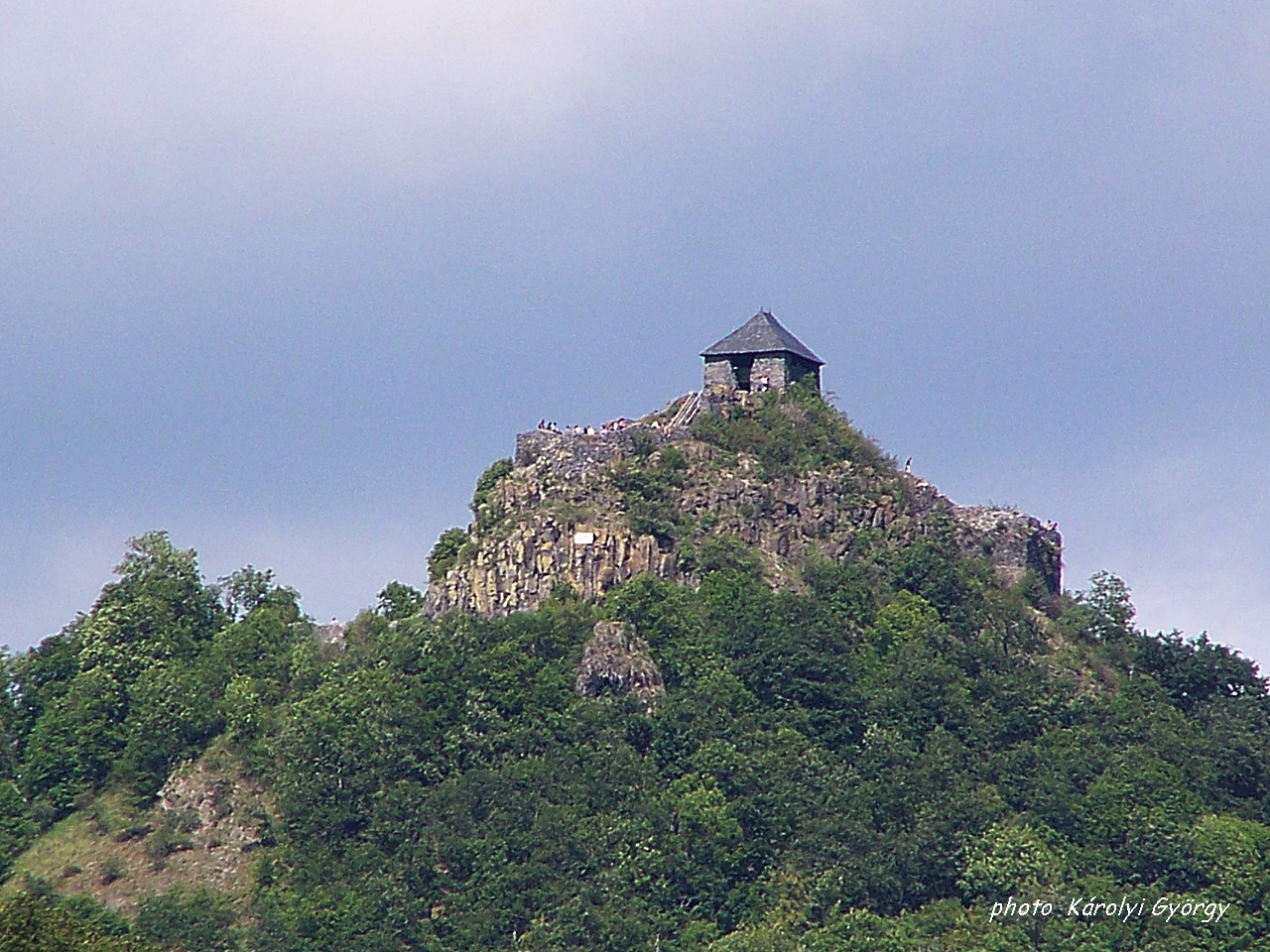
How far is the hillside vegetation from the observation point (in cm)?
9738

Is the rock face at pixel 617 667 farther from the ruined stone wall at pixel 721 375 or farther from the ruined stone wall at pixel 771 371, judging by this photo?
the ruined stone wall at pixel 771 371

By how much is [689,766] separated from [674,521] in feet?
30.0

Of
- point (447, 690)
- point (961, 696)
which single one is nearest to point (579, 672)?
point (447, 690)

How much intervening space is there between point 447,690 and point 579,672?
4.01 meters

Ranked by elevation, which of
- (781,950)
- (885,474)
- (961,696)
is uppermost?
(885,474)

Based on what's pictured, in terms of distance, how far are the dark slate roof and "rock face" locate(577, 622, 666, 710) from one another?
12.7 m

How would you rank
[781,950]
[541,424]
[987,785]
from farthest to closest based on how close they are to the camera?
[541,424]
[987,785]
[781,950]

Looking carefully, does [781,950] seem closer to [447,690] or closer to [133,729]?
[447,690]

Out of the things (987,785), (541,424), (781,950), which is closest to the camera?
(781,950)

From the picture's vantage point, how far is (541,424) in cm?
11119

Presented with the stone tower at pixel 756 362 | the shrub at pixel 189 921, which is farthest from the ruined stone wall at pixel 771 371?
the shrub at pixel 189 921

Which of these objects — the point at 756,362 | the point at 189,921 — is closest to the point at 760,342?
the point at 756,362

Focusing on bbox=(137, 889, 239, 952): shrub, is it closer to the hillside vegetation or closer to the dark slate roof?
the hillside vegetation

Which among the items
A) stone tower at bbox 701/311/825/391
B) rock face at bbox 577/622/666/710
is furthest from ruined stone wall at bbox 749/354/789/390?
rock face at bbox 577/622/666/710
